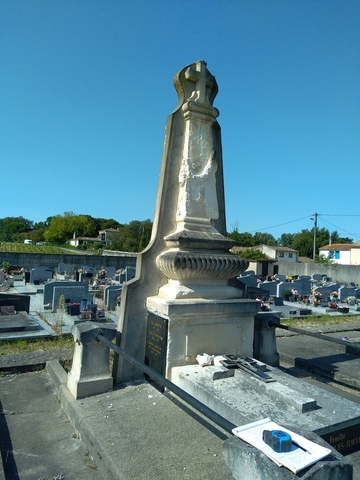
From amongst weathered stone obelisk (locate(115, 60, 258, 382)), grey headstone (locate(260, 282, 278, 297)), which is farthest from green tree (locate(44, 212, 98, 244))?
weathered stone obelisk (locate(115, 60, 258, 382))

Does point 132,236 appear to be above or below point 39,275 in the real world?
above

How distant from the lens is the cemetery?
3.04 m

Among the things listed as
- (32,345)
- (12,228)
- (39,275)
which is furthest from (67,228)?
(32,345)

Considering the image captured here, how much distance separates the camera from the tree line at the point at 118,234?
63156 mm

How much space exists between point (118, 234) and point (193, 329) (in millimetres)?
65590

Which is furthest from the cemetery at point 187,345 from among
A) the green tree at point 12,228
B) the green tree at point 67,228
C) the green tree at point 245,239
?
the green tree at point 12,228

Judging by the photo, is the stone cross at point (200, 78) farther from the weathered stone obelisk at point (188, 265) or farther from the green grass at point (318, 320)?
the green grass at point (318, 320)

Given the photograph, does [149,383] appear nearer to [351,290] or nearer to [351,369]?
[351,369]

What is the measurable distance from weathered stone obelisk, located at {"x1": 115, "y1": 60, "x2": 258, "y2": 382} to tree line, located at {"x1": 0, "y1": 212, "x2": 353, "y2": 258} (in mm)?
47146

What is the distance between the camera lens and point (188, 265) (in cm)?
420

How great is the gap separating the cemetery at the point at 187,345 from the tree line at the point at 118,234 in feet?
155

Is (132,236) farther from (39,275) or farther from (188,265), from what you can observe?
(188,265)

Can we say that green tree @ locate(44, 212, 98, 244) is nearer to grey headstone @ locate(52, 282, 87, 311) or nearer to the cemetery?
grey headstone @ locate(52, 282, 87, 311)

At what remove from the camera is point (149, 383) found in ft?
14.2
